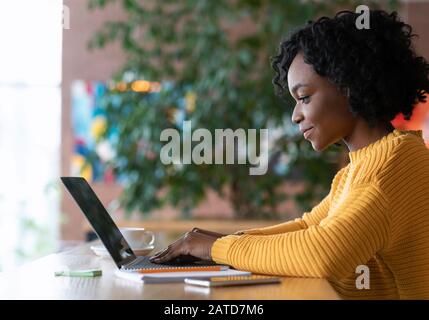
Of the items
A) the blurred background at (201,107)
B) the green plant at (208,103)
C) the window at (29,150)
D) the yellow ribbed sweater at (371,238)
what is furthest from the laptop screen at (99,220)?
the window at (29,150)

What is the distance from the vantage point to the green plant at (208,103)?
4422 mm

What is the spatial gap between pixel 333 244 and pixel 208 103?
3197 mm

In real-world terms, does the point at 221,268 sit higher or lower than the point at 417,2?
lower

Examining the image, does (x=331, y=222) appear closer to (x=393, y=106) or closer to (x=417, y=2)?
(x=393, y=106)

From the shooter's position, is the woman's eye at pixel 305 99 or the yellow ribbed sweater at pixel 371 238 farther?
the woman's eye at pixel 305 99

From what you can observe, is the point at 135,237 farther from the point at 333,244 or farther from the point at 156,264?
the point at 333,244

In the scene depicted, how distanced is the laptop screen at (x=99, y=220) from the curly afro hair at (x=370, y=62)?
484mm

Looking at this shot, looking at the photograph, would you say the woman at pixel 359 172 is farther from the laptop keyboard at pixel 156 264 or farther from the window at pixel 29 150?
the window at pixel 29 150

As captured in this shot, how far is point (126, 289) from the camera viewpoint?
118 centimetres

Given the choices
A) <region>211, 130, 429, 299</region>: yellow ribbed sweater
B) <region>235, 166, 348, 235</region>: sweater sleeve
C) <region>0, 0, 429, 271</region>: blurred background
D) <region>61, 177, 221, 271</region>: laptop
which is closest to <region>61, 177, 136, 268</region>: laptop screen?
<region>61, 177, 221, 271</region>: laptop

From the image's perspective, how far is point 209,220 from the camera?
4.80 meters

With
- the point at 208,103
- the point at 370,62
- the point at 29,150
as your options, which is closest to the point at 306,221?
the point at 370,62
